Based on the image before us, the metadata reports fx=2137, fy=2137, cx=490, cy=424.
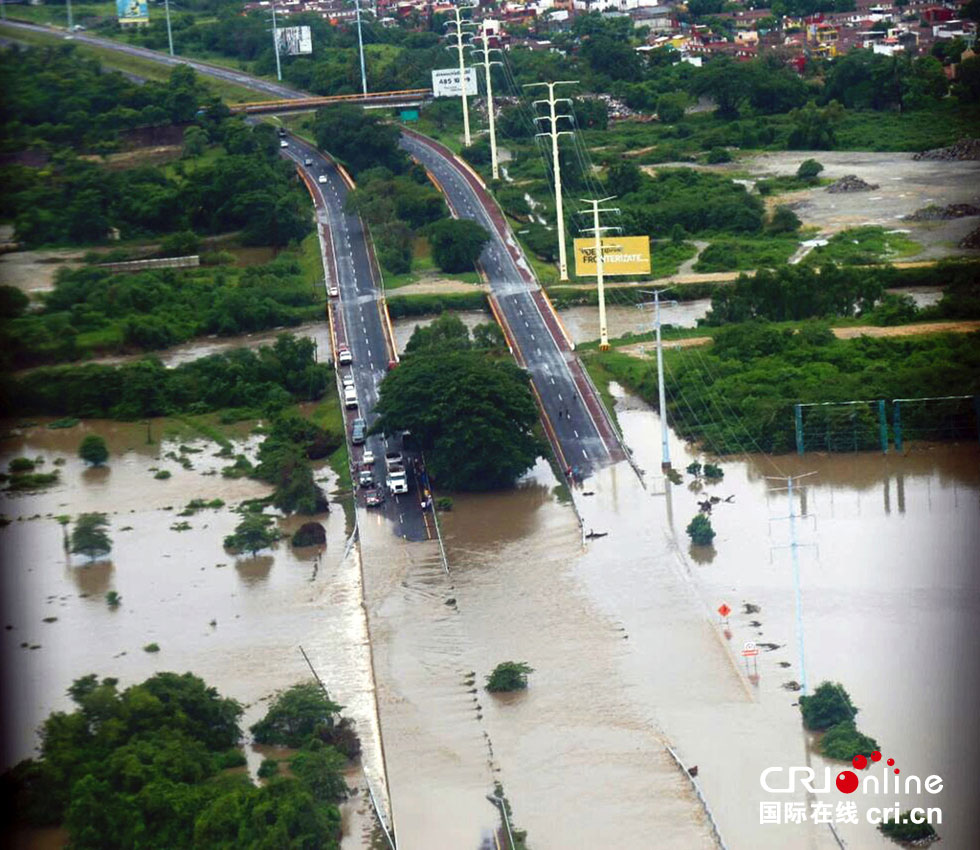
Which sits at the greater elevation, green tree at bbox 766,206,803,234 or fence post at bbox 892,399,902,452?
green tree at bbox 766,206,803,234

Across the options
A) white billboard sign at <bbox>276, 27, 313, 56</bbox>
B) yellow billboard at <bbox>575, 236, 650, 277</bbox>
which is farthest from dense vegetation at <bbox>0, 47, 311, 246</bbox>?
white billboard sign at <bbox>276, 27, 313, 56</bbox>

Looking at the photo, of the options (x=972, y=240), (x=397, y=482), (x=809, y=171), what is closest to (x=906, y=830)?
(x=397, y=482)

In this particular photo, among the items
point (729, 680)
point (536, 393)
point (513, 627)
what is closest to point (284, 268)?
point (536, 393)

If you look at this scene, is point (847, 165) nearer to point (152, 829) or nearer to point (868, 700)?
point (868, 700)

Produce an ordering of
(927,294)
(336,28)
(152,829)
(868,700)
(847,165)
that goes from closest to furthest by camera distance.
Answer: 1. (152,829)
2. (868,700)
3. (927,294)
4. (847,165)
5. (336,28)

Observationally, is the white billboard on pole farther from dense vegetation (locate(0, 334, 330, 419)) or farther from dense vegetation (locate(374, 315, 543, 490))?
dense vegetation (locate(374, 315, 543, 490))

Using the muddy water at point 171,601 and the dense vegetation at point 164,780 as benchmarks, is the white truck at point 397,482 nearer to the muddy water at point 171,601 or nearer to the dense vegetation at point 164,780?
the muddy water at point 171,601

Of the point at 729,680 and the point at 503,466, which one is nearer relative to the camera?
the point at 729,680

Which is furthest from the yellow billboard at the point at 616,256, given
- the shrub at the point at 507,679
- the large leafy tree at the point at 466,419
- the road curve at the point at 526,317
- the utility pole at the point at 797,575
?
the shrub at the point at 507,679
